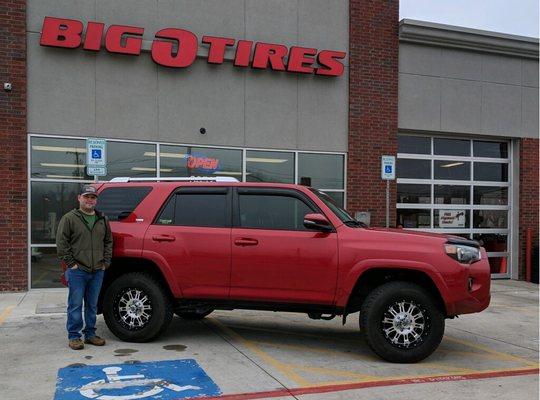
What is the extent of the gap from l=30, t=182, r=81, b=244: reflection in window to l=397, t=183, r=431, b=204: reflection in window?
7.86 meters

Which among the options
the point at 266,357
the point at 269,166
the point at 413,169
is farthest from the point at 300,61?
the point at 266,357

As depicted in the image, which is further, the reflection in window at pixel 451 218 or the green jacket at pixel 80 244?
the reflection in window at pixel 451 218

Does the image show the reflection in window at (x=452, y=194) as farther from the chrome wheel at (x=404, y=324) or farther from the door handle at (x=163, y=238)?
the door handle at (x=163, y=238)

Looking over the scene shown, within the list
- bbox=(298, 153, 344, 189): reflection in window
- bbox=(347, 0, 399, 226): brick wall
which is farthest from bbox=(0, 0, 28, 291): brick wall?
bbox=(347, 0, 399, 226): brick wall

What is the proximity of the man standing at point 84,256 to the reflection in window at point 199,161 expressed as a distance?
5.25 m

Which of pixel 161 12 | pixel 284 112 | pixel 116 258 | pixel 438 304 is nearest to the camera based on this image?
pixel 438 304

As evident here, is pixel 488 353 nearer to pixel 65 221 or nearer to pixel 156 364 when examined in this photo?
pixel 156 364

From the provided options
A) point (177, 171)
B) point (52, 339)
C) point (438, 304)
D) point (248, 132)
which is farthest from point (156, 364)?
point (248, 132)

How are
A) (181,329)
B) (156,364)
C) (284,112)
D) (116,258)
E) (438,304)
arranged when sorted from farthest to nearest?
(284,112)
(181,329)
(116,258)
(438,304)
(156,364)

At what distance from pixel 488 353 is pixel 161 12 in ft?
30.3

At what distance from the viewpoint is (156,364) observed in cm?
565

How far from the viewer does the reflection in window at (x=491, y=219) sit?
1452cm

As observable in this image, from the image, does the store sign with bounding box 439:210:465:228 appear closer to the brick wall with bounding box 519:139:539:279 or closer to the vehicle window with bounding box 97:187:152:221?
the brick wall with bounding box 519:139:539:279

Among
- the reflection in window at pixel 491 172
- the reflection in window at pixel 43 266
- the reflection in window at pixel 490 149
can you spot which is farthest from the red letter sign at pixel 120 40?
the reflection in window at pixel 491 172
